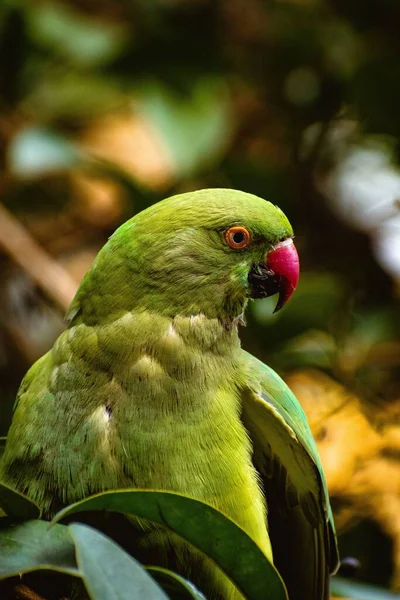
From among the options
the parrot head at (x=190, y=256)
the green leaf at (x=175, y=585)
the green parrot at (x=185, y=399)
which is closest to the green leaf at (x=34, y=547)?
the green leaf at (x=175, y=585)

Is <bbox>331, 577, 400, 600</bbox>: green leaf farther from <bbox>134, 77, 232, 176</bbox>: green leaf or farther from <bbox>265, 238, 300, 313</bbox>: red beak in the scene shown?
<bbox>134, 77, 232, 176</bbox>: green leaf

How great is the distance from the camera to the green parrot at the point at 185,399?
5.10 ft

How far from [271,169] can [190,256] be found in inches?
51.3

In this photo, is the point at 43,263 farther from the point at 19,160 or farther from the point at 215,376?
the point at 215,376

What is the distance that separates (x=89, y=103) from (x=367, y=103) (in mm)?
1595

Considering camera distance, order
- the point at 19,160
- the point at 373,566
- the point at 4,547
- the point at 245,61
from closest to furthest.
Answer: the point at 4,547, the point at 373,566, the point at 19,160, the point at 245,61

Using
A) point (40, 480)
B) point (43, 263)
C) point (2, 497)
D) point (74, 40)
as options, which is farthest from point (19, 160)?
point (2, 497)

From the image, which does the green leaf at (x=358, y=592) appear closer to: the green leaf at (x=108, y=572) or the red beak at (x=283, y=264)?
the red beak at (x=283, y=264)

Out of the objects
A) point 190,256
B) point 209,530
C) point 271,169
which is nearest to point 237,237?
point 190,256

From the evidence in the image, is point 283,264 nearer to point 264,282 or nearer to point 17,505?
point 264,282

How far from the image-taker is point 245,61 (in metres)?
3.71

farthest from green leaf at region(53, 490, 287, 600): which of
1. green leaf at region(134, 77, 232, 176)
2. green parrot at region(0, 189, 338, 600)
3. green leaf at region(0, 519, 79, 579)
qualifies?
green leaf at region(134, 77, 232, 176)

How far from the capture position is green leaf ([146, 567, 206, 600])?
3.99ft

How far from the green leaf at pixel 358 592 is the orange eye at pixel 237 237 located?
2.48 feet
